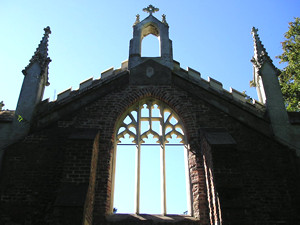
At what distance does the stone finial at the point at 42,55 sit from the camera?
34.2 ft

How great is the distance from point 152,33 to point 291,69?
7823mm

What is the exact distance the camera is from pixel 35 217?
7.79 meters

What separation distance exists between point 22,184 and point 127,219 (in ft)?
9.52

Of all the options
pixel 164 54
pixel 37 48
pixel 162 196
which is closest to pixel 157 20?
pixel 164 54

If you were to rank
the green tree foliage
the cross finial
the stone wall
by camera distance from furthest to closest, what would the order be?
the green tree foliage
the cross finial
the stone wall

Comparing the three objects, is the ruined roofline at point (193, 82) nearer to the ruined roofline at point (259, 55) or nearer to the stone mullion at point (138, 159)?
the ruined roofline at point (259, 55)

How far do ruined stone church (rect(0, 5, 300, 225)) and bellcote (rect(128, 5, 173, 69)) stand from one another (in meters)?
0.06

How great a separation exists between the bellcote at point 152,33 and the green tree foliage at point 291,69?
6789 millimetres

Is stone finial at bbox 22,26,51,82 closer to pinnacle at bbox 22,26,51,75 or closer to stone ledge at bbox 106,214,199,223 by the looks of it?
pinnacle at bbox 22,26,51,75

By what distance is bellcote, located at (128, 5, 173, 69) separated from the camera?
1127 cm

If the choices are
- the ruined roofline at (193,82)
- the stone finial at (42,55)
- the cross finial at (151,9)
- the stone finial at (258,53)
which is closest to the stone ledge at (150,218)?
the ruined roofline at (193,82)

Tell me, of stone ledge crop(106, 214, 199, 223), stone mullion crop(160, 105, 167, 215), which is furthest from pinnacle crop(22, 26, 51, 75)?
stone ledge crop(106, 214, 199, 223)

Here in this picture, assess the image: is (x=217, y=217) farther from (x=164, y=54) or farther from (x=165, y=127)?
(x=164, y=54)

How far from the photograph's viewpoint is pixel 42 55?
10.6m
